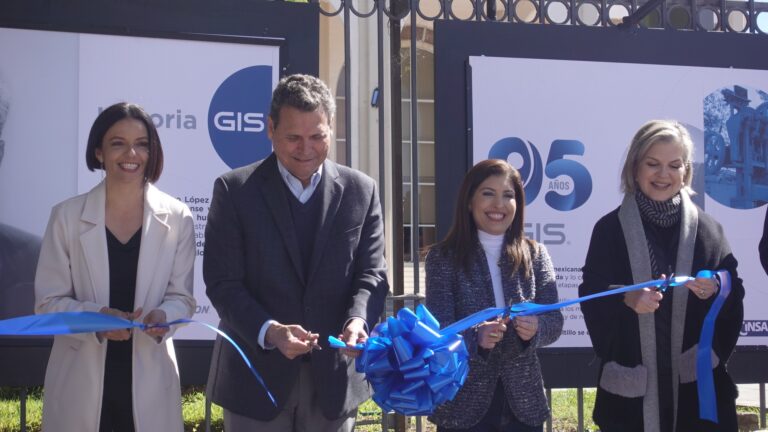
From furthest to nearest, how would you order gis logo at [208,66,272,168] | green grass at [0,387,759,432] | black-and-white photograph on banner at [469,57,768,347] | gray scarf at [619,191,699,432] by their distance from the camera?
green grass at [0,387,759,432] → black-and-white photograph on banner at [469,57,768,347] → gis logo at [208,66,272,168] → gray scarf at [619,191,699,432]

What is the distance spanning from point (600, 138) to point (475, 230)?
2500 millimetres

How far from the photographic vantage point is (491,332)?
3287 millimetres

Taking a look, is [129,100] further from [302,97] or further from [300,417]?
[300,417]

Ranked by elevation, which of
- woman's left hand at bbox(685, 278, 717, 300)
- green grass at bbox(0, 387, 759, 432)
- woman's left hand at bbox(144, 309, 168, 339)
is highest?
woman's left hand at bbox(685, 278, 717, 300)

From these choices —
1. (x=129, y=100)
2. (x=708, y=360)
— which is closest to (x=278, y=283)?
(x=708, y=360)

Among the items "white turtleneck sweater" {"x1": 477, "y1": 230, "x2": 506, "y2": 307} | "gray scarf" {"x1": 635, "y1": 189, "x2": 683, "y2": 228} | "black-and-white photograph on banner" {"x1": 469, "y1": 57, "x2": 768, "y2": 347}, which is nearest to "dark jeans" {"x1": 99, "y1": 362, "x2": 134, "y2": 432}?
"white turtleneck sweater" {"x1": 477, "y1": 230, "x2": 506, "y2": 307}

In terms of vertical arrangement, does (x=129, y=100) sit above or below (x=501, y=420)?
above

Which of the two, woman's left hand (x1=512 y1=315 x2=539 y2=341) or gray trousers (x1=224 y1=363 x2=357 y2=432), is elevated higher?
woman's left hand (x1=512 y1=315 x2=539 y2=341)

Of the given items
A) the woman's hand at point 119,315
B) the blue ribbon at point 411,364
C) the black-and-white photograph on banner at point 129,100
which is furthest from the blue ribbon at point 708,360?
the black-and-white photograph on banner at point 129,100

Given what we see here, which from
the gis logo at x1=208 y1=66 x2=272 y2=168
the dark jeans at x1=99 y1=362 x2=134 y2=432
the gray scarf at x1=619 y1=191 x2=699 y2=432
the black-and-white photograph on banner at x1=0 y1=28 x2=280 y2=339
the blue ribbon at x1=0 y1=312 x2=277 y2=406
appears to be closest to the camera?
the blue ribbon at x1=0 y1=312 x2=277 y2=406

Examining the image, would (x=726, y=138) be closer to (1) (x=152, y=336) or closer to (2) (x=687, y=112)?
(2) (x=687, y=112)

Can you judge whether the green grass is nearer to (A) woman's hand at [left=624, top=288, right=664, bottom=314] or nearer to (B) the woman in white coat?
(A) woman's hand at [left=624, top=288, right=664, bottom=314]

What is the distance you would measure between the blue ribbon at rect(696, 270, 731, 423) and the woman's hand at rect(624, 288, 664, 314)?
8.3 inches

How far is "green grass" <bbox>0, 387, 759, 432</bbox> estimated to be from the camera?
6.64 metres
